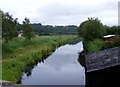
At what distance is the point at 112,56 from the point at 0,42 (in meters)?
25.5

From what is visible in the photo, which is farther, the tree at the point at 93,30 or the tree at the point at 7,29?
the tree at the point at 93,30

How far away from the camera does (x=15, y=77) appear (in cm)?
2673

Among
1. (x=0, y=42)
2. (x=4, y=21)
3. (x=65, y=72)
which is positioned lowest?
(x=65, y=72)

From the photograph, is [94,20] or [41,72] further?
[94,20]

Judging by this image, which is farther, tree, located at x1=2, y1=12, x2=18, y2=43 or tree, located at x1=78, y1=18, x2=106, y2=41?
tree, located at x1=78, y1=18, x2=106, y2=41

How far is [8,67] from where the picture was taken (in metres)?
29.7

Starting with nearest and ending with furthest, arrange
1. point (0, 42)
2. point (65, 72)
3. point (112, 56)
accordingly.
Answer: point (112, 56)
point (65, 72)
point (0, 42)

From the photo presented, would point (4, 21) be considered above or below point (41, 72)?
above

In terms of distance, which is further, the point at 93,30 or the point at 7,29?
the point at 93,30

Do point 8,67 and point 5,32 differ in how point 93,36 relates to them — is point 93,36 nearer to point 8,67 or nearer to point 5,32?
point 5,32

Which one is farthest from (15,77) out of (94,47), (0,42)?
(94,47)

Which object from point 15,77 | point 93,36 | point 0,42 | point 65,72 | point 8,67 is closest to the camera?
point 15,77

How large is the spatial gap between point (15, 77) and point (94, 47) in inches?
854

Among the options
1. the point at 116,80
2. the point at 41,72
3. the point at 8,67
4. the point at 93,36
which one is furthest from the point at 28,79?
the point at 93,36
